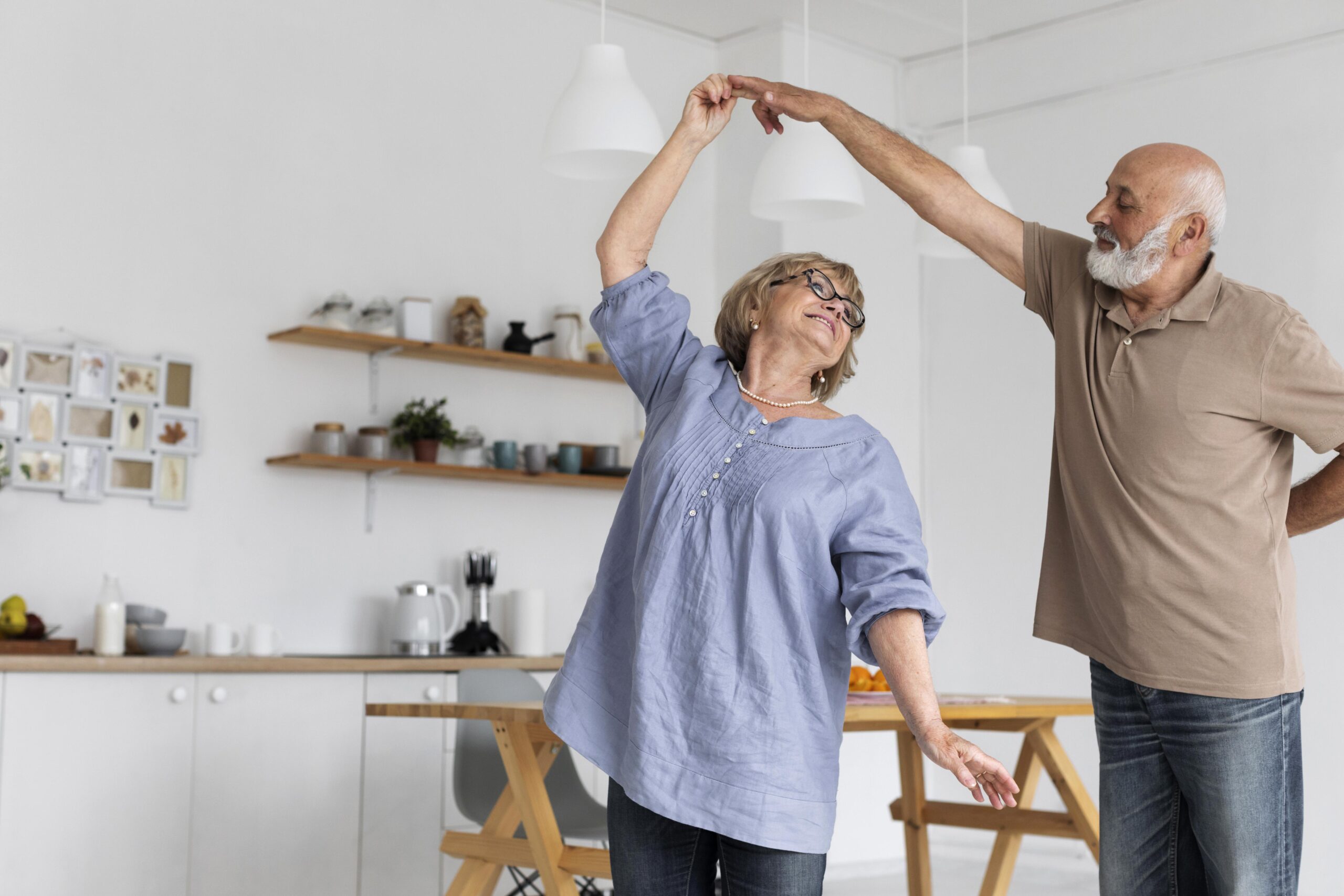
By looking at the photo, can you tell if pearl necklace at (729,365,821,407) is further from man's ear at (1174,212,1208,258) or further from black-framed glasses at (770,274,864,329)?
man's ear at (1174,212,1208,258)

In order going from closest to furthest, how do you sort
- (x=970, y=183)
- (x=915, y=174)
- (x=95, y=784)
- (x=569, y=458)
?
(x=915, y=174) < (x=970, y=183) < (x=95, y=784) < (x=569, y=458)

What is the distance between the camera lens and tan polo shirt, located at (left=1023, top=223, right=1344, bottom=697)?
1976 millimetres

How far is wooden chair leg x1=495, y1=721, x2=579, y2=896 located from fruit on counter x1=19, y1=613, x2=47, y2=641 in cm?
175

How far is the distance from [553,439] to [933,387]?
1.70 m

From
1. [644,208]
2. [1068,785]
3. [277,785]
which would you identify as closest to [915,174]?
[644,208]

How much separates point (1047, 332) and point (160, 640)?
349 centimetres

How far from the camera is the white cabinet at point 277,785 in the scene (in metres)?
3.85

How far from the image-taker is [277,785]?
3.93 metres

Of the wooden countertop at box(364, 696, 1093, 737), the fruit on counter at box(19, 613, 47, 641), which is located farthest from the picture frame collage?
the wooden countertop at box(364, 696, 1093, 737)

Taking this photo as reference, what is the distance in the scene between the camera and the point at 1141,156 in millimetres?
2109

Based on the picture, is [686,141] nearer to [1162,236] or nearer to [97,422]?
[1162,236]

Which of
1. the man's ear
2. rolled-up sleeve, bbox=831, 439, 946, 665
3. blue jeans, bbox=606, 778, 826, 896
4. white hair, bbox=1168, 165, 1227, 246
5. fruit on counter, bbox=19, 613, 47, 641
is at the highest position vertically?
white hair, bbox=1168, 165, 1227, 246

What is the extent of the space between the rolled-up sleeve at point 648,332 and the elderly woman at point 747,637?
0.08 metres

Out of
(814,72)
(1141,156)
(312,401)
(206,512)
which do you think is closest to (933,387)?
(814,72)
